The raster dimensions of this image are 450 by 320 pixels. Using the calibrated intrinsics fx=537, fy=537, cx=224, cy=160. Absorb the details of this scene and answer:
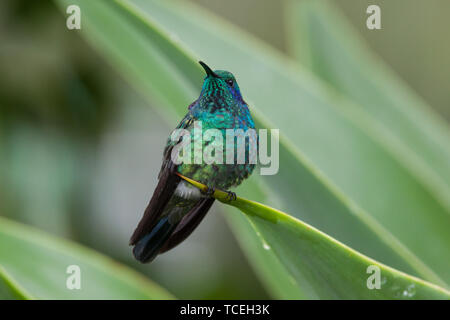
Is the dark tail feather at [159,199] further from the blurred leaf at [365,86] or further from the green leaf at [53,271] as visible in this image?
the blurred leaf at [365,86]

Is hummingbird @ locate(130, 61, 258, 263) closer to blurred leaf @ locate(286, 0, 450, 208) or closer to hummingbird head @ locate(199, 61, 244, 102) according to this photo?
hummingbird head @ locate(199, 61, 244, 102)

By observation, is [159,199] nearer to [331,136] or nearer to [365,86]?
[331,136]

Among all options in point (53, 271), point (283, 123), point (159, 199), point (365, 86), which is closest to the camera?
point (159, 199)

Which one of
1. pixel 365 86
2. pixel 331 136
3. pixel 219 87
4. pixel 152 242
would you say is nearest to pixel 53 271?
pixel 152 242

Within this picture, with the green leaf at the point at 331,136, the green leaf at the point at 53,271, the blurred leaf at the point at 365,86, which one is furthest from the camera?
the blurred leaf at the point at 365,86

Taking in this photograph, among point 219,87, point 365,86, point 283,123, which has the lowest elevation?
point 219,87

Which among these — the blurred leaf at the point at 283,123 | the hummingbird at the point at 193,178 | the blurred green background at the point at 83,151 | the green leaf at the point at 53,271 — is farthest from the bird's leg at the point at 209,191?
the blurred green background at the point at 83,151

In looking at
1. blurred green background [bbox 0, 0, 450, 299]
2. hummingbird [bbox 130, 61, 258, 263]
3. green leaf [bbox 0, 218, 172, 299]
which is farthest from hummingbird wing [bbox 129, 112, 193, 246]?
blurred green background [bbox 0, 0, 450, 299]

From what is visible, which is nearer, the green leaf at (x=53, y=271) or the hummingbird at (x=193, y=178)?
the hummingbird at (x=193, y=178)
